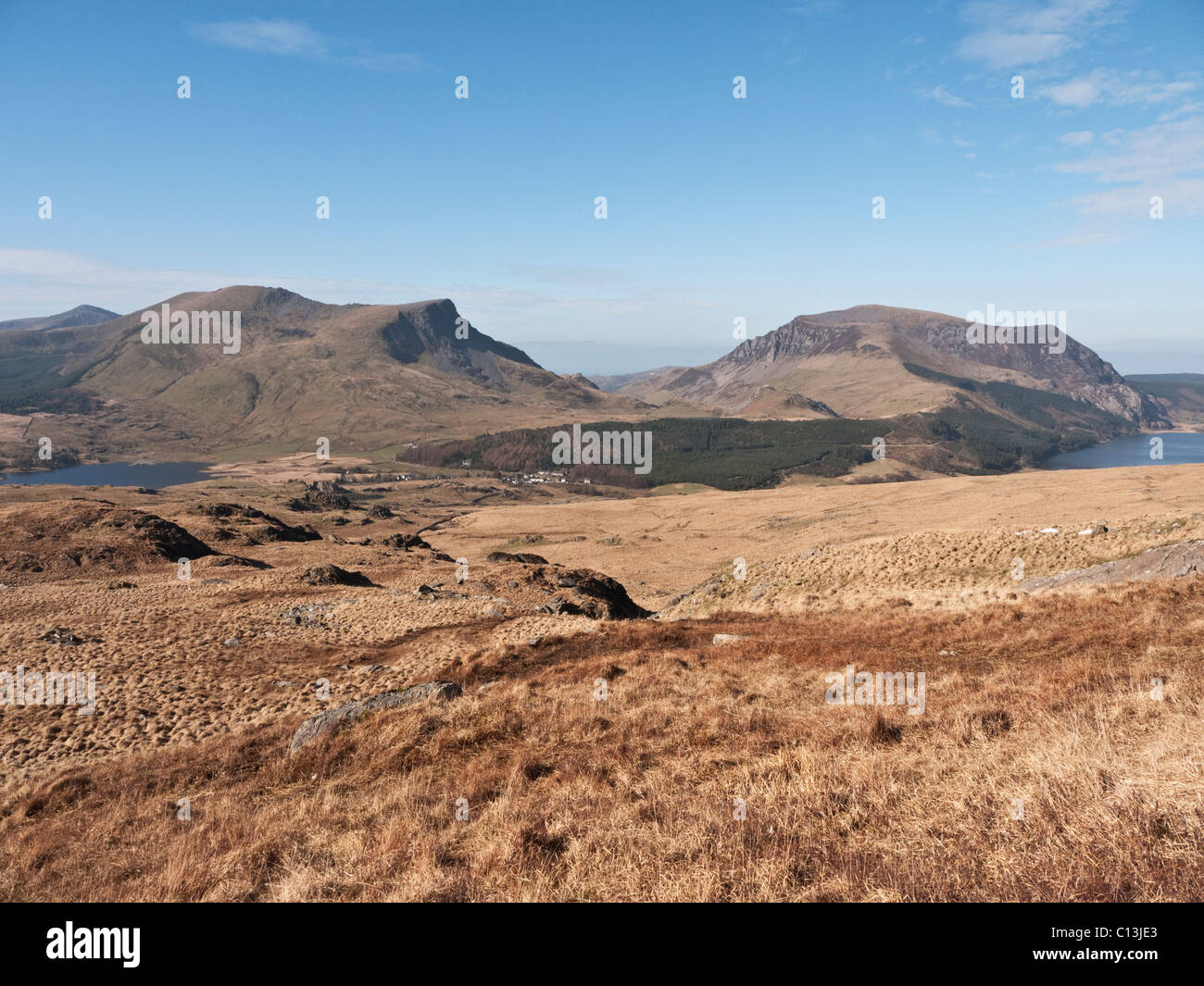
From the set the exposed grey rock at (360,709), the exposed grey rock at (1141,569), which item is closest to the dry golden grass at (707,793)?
the exposed grey rock at (360,709)

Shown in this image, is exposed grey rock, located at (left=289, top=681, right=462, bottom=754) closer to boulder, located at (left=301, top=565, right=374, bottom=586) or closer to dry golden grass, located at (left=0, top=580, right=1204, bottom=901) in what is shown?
dry golden grass, located at (left=0, top=580, right=1204, bottom=901)

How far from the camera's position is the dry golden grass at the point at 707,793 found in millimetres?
6277

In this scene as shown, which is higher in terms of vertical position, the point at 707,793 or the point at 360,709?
the point at 707,793

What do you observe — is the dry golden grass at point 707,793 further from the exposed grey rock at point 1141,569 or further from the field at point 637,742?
the exposed grey rock at point 1141,569

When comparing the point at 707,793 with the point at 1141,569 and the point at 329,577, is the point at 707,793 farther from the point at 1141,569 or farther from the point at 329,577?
the point at 329,577

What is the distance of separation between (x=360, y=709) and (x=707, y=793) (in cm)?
1014

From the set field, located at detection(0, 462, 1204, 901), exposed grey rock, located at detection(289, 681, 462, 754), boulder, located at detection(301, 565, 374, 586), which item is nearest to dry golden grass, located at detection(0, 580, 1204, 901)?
field, located at detection(0, 462, 1204, 901)

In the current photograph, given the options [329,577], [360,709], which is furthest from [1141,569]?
[329,577]

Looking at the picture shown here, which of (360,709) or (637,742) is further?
(360,709)

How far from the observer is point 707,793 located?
29.3 ft

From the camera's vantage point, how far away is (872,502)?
94438mm
